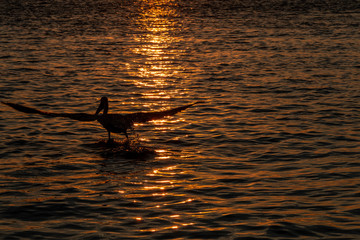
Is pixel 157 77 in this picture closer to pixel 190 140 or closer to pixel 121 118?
pixel 190 140

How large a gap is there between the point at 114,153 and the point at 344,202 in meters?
6.76

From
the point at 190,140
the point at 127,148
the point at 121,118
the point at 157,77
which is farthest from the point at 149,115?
the point at 157,77

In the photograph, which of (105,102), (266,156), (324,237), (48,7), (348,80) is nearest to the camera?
(324,237)

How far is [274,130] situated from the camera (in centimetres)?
1898

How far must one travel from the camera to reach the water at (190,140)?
11875mm

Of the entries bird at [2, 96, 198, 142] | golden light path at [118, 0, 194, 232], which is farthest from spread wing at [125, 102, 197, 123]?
golden light path at [118, 0, 194, 232]

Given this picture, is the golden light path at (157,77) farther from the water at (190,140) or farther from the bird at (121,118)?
the bird at (121,118)

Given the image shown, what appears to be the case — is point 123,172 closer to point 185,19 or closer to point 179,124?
point 179,124

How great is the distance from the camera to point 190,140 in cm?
1798

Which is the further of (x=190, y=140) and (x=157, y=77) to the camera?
(x=157, y=77)

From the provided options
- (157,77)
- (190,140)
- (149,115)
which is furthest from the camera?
(157,77)

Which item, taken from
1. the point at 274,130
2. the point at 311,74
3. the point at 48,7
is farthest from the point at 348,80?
the point at 48,7

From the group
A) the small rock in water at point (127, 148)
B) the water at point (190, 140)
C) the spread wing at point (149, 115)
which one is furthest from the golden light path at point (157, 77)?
the spread wing at point (149, 115)

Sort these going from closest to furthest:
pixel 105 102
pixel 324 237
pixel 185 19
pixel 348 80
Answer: pixel 324 237
pixel 105 102
pixel 348 80
pixel 185 19
